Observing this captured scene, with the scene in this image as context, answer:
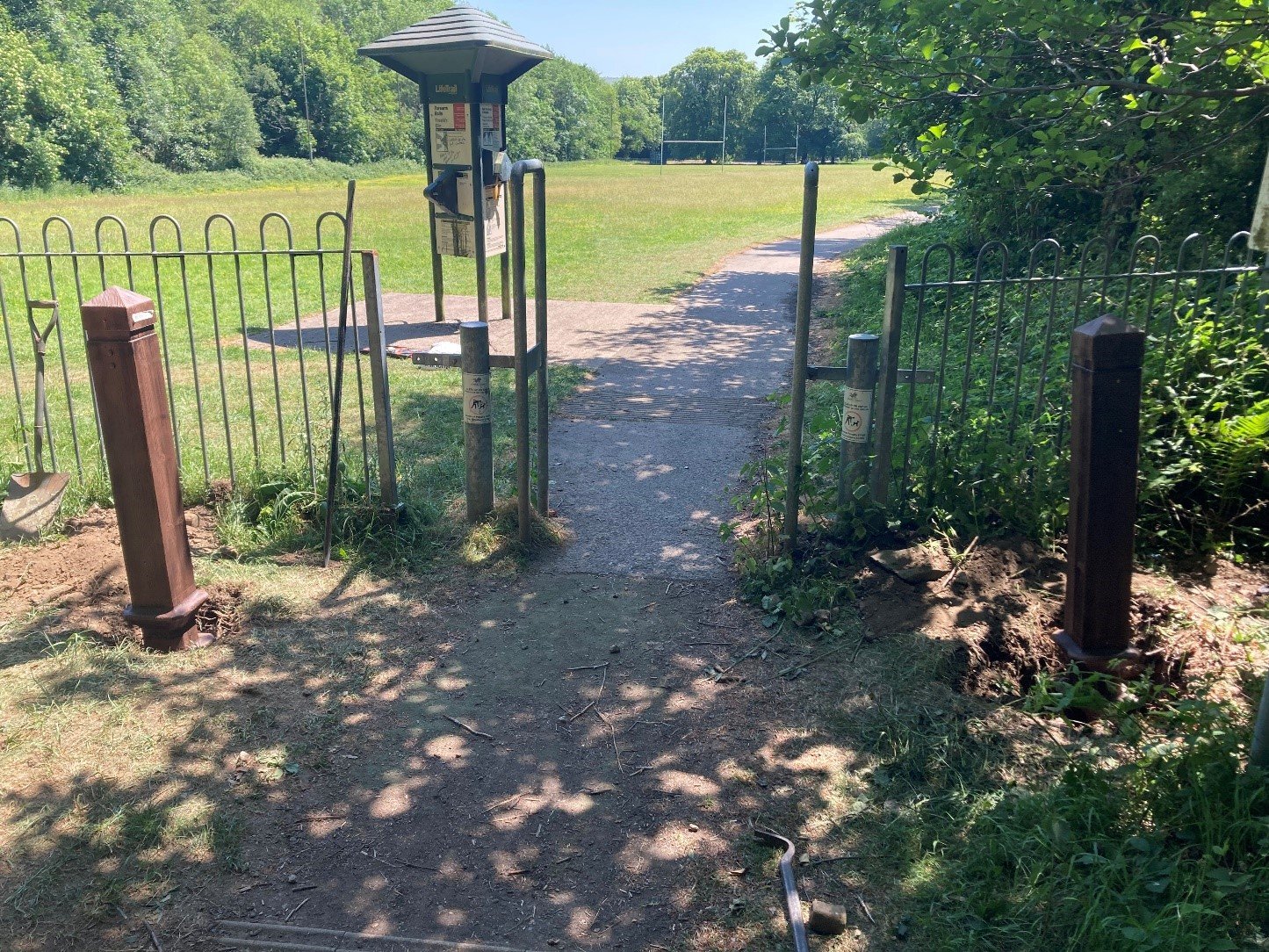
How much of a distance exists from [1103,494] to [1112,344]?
60 centimetres

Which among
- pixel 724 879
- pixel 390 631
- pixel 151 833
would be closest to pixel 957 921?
pixel 724 879

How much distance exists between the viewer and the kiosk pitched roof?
1022 cm

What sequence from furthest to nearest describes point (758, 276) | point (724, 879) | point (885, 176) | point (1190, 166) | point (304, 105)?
point (304, 105), point (885, 176), point (758, 276), point (1190, 166), point (724, 879)

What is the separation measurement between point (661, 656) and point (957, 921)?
1897 mm

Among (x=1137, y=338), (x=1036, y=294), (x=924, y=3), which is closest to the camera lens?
(x=1137, y=338)

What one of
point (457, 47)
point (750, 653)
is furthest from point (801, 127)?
point (750, 653)

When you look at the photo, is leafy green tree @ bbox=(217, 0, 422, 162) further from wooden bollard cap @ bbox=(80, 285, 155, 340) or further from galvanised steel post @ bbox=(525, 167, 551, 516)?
wooden bollard cap @ bbox=(80, 285, 155, 340)

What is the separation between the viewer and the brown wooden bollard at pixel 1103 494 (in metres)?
3.85

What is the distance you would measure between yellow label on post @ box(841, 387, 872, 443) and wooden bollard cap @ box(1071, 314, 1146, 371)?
124cm

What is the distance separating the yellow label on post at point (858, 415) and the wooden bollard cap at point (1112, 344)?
1241mm

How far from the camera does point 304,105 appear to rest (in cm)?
7394

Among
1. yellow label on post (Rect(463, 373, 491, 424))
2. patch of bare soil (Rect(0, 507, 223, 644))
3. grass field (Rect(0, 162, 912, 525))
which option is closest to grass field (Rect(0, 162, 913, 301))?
grass field (Rect(0, 162, 912, 525))

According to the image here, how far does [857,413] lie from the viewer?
4949 mm

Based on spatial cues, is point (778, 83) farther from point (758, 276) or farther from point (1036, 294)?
point (1036, 294)
